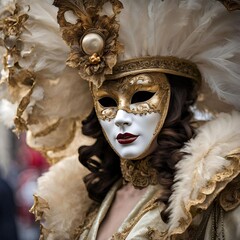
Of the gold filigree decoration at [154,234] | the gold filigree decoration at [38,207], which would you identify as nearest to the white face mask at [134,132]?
the gold filigree decoration at [154,234]

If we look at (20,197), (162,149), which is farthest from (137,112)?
(20,197)

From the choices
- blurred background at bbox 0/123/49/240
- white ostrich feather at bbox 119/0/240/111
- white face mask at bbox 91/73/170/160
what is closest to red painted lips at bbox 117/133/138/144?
white face mask at bbox 91/73/170/160

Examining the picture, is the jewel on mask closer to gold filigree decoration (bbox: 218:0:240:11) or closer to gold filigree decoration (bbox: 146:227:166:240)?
gold filigree decoration (bbox: 218:0:240:11)

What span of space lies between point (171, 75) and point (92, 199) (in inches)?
20.5

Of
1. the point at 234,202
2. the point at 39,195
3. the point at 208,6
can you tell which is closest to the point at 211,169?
the point at 234,202

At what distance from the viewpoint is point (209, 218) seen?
2.01m

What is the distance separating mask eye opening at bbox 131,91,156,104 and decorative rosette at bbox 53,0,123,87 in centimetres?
11

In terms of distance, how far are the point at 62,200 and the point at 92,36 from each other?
1.93ft

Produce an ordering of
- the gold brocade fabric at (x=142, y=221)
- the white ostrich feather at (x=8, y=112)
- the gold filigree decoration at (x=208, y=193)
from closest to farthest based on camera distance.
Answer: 1. the gold filigree decoration at (x=208, y=193)
2. the gold brocade fabric at (x=142, y=221)
3. the white ostrich feather at (x=8, y=112)

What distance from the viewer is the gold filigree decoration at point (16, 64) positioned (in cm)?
222

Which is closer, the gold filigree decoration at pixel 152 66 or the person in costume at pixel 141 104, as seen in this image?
the person in costume at pixel 141 104

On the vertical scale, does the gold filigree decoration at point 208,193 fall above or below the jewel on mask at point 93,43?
below

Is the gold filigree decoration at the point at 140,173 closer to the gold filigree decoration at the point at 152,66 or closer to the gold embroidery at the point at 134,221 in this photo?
the gold embroidery at the point at 134,221

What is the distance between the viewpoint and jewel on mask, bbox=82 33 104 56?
83.7 inches
